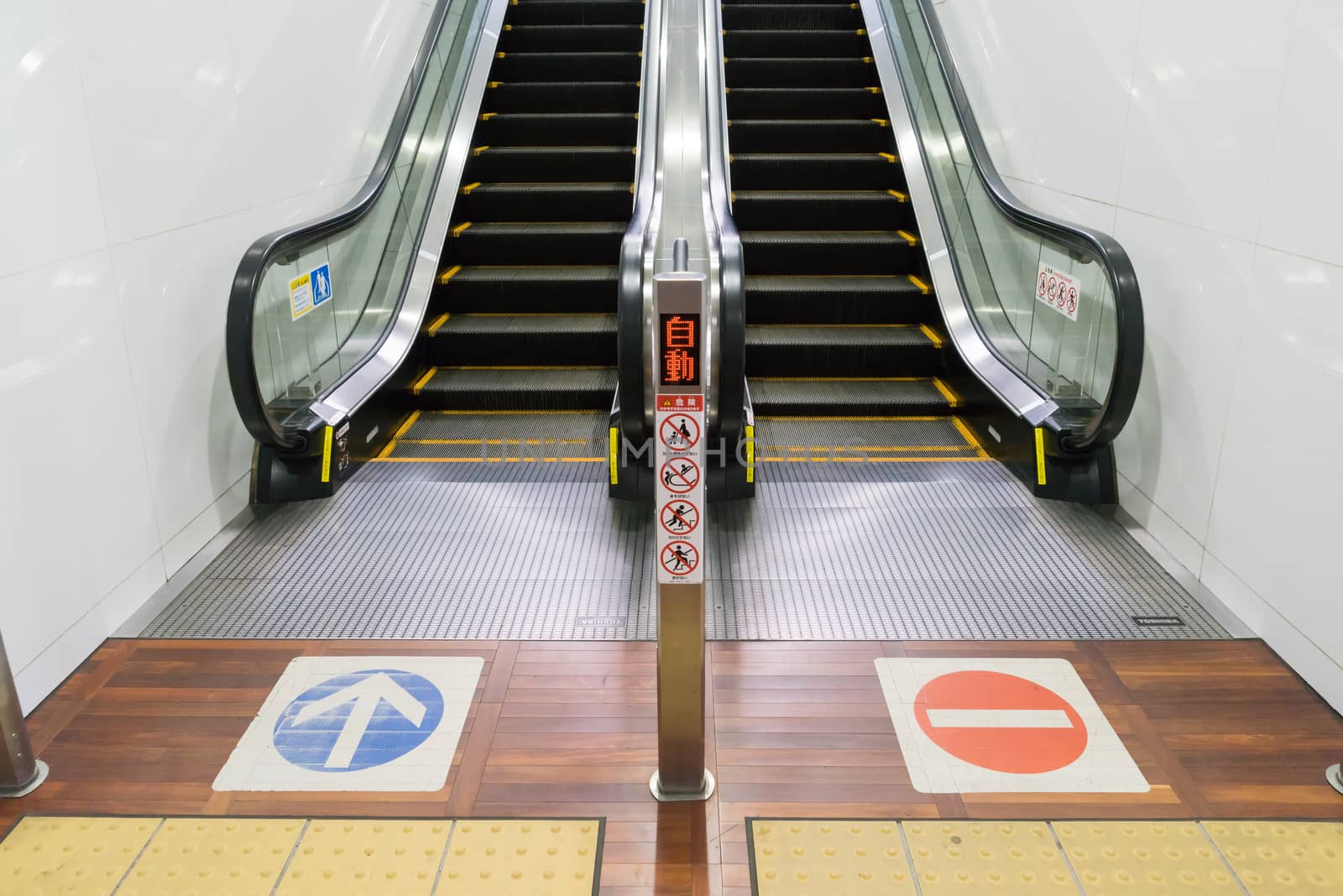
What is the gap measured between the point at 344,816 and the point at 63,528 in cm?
133

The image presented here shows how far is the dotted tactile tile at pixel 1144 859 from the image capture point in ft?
7.27

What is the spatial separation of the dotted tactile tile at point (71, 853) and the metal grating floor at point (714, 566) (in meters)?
0.87

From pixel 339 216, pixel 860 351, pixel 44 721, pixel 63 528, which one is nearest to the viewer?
pixel 44 721

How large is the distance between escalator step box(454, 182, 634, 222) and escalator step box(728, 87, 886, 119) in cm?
115


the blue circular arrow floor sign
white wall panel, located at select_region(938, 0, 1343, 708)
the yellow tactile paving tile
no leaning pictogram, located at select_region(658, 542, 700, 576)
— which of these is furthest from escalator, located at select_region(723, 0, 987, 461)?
the yellow tactile paving tile

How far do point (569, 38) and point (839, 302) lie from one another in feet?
10.8

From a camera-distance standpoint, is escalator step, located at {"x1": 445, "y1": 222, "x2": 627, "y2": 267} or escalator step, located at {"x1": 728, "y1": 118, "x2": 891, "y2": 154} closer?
escalator step, located at {"x1": 445, "y1": 222, "x2": 627, "y2": 267}

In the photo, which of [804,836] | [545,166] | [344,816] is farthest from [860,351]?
[344,816]

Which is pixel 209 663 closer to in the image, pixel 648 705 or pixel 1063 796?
pixel 648 705

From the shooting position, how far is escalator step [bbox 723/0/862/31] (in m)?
7.37

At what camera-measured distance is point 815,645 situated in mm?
3164

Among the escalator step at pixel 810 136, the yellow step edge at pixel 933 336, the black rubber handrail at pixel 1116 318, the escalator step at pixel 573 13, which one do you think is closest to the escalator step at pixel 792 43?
the escalator step at pixel 573 13

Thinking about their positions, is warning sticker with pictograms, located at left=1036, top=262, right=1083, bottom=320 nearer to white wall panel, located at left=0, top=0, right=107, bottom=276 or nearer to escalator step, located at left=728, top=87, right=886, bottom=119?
escalator step, located at left=728, top=87, right=886, bottom=119

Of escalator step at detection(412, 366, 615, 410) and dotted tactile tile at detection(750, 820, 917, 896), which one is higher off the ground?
escalator step at detection(412, 366, 615, 410)
